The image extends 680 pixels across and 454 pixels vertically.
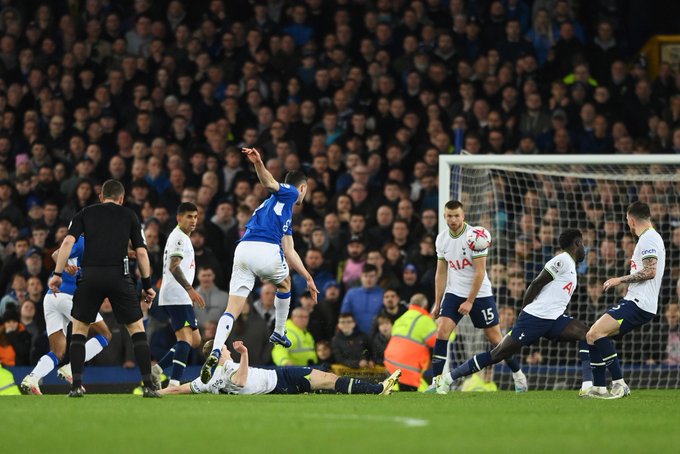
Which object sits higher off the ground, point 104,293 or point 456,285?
point 456,285

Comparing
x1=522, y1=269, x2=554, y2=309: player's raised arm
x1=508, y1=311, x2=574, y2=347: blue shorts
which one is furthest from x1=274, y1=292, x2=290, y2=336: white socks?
x1=522, y1=269, x2=554, y2=309: player's raised arm

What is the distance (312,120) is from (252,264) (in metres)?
7.54

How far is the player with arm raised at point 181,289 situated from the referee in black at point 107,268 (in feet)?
6.22

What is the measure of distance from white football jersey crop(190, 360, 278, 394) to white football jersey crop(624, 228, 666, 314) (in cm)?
370

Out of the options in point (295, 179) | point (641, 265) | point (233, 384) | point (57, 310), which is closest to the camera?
point (233, 384)

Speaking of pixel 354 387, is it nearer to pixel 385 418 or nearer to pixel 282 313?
pixel 282 313

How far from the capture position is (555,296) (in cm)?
1259

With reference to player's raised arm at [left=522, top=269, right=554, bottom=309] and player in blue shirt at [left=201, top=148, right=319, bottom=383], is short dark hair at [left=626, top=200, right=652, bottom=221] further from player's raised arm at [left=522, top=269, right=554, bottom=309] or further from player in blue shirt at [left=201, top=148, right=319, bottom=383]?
player in blue shirt at [left=201, top=148, right=319, bottom=383]

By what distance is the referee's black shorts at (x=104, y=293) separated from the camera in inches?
428

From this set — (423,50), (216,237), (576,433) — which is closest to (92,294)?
(576,433)

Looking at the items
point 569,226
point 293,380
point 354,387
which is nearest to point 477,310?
point 354,387

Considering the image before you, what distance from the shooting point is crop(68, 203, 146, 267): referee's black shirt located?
1090 cm

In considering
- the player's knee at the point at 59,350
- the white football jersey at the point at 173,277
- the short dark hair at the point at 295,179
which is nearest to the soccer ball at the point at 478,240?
the short dark hair at the point at 295,179

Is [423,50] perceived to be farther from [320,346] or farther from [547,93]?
[320,346]
